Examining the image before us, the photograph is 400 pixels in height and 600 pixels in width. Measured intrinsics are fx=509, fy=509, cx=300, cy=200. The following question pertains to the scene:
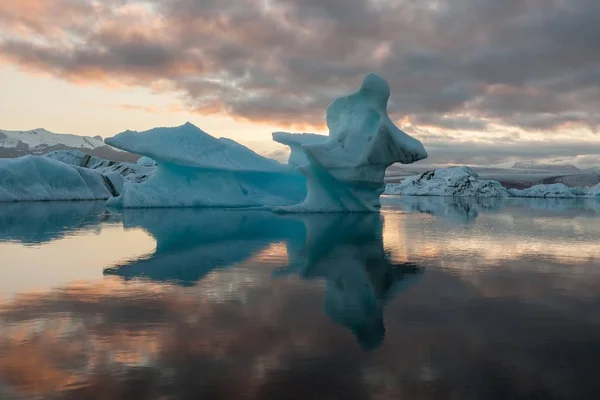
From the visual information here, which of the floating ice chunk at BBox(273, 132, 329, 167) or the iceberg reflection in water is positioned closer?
the iceberg reflection in water

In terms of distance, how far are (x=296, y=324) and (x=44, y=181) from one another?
110ft

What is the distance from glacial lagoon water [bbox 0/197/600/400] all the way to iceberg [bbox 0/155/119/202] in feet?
77.0

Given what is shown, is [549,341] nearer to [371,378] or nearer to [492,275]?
[371,378]

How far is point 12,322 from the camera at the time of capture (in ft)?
17.1

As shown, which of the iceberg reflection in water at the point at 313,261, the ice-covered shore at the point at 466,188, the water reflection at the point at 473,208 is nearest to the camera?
the iceberg reflection in water at the point at 313,261

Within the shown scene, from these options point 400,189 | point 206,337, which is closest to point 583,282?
point 206,337

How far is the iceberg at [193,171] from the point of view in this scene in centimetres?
2545


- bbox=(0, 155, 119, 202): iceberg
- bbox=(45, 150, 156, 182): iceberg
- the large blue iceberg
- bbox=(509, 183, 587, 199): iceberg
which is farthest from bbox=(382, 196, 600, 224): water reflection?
bbox=(509, 183, 587, 199): iceberg

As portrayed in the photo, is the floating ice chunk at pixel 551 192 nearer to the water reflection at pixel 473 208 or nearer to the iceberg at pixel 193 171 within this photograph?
the water reflection at pixel 473 208

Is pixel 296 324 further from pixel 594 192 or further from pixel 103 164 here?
pixel 594 192

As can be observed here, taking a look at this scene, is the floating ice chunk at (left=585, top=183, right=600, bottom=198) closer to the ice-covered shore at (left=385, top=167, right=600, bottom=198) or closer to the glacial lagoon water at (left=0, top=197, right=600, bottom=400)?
the ice-covered shore at (left=385, top=167, right=600, bottom=198)

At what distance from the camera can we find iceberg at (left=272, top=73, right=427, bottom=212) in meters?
21.3

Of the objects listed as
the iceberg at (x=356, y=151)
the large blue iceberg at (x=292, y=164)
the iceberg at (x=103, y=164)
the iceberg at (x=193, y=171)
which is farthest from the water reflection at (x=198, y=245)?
the iceberg at (x=103, y=164)

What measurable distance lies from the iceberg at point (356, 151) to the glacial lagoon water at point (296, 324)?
35.2ft
